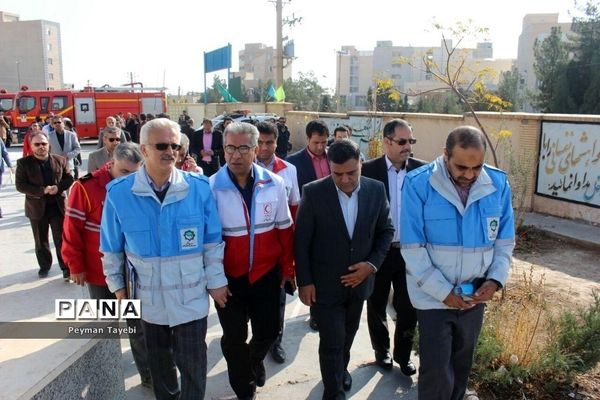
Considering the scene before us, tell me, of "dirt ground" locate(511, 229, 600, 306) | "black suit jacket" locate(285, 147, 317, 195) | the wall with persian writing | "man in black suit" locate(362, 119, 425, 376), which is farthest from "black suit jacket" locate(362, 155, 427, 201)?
the wall with persian writing

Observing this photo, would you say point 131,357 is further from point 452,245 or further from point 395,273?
point 452,245

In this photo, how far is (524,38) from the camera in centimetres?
7856

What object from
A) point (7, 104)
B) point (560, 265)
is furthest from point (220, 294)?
point (7, 104)

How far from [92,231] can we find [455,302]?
2.23 meters

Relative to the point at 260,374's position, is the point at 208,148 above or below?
above

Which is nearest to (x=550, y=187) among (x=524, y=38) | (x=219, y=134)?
(x=219, y=134)

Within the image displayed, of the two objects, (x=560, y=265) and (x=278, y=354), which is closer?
(x=278, y=354)

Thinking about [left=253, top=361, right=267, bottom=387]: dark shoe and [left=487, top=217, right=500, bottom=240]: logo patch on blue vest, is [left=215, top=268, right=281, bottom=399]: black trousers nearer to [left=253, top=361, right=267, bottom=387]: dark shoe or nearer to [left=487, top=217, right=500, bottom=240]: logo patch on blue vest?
[left=253, top=361, right=267, bottom=387]: dark shoe

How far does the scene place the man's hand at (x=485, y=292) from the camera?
258cm

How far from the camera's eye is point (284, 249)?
3.07 metres

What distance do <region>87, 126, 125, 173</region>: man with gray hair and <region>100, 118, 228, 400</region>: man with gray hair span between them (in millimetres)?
3153

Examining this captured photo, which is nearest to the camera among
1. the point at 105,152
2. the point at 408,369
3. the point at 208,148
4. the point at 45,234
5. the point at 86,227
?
the point at 86,227

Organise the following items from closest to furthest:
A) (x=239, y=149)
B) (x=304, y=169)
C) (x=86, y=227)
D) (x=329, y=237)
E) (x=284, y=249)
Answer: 1. (x=239, y=149)
2. (x=329, y=237)
3. (x=284, y=249)
4. (x=86, y=227)
5. (x=304, y=169)

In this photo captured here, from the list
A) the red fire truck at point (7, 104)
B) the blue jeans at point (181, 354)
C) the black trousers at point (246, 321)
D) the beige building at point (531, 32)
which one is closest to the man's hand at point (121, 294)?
the blue jeans at point (181, 354)
